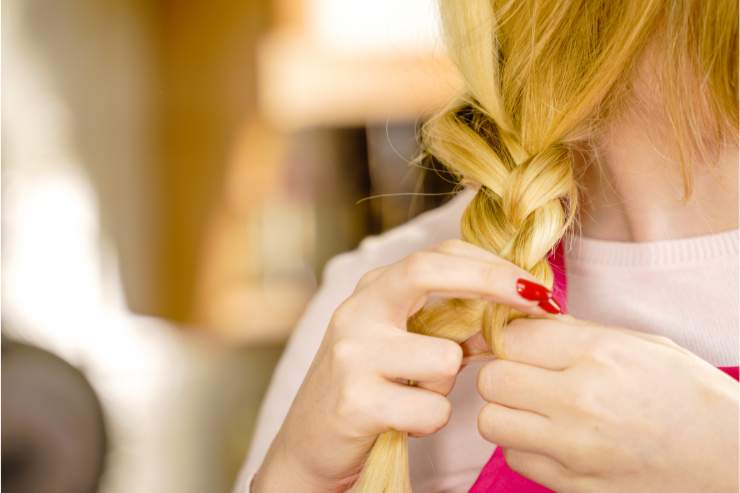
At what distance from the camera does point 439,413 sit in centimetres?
49

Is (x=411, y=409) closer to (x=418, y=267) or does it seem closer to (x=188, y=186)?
(x=418, y=267)

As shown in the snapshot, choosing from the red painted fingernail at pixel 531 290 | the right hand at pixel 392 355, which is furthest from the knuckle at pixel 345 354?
the red painted fingernail at pixel 531 290

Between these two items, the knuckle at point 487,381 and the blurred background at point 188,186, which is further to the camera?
the blurred background at point 188,186

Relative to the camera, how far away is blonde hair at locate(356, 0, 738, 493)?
50 centimetres

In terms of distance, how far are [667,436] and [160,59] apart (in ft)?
6.25

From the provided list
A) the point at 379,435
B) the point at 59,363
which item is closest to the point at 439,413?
the point at 379,435

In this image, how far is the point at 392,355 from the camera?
49 cm

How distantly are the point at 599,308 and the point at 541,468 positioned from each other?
0.22 m

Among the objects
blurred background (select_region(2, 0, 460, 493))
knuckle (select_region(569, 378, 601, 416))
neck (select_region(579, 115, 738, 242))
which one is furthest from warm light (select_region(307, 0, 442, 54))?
knuckle (select_region(569, 378, 601, 416))

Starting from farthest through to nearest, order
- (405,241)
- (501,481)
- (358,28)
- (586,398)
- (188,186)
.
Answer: (188,186) → (358,28) → (405,241) → (501,481) → (586,398)

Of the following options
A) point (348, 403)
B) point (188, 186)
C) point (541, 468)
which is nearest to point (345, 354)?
point (348, 403)

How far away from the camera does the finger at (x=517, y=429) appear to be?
1.52 feet

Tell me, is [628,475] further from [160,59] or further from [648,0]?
[160,59]

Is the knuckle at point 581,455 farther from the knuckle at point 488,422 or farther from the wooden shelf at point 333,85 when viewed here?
the wooden shelf at point 333,85
